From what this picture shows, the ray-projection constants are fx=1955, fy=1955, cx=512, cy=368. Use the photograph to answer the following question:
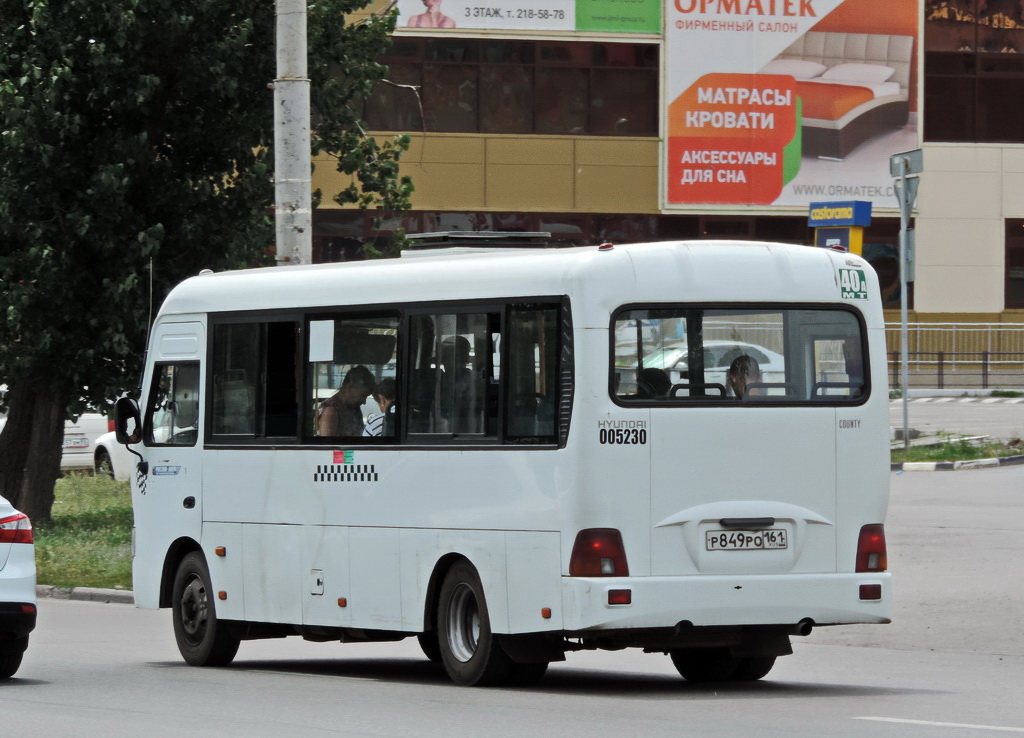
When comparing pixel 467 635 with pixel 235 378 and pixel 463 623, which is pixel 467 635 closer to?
pixel 463 623

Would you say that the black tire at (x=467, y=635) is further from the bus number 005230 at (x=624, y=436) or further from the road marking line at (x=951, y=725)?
the road marking line at (x=951, y=725)

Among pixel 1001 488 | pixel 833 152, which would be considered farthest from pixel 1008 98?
pixel 1001 488

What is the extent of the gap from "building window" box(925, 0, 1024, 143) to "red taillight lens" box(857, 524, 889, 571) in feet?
127

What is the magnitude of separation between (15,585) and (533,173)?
36.1 metres

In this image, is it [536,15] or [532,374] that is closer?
[532,374]

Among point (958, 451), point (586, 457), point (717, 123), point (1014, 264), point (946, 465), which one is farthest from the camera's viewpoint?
point (1014, 264)

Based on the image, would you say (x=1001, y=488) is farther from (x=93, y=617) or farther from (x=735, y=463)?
(x=735, y=463)

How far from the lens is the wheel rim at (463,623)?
445 inches

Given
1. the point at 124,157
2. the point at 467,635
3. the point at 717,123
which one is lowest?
the point at 467,635

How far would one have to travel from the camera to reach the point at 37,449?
2416 centimetres

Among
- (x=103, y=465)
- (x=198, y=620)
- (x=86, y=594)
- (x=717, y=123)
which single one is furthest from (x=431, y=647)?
(x=717, y=123)

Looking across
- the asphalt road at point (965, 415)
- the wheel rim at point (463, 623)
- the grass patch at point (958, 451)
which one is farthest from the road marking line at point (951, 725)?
the asphalt road at point (965, 415)

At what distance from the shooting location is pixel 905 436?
28141 millimetres

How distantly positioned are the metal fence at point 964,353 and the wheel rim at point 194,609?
34.3 meters
